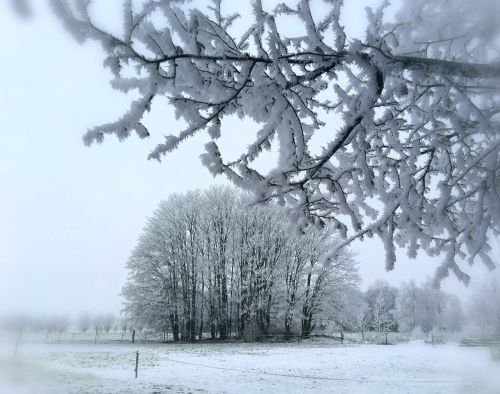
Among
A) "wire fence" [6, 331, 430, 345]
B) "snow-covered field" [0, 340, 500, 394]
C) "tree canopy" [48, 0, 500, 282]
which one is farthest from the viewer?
"wire fence" [6, 331, 430, 345]

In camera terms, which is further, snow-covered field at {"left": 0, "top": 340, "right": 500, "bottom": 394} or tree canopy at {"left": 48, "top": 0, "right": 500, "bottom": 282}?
snow-covered field at {"left": 0, "top": 340, "right": 500, "bottom": 394}

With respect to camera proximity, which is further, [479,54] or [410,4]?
[410,4]

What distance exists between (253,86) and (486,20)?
56.7 inches

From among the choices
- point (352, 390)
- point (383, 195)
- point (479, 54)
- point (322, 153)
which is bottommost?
point (352, 390)

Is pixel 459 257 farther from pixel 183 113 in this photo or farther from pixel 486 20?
pixel 183 113

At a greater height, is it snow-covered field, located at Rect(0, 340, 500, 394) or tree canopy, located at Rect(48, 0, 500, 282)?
tree canopy, located at Rect(48, 0, 500, 282)

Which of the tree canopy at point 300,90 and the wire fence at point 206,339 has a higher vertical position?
the tree canopy at point 300,90

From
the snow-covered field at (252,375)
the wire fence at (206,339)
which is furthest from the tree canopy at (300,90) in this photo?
the wire fence at (206,339)

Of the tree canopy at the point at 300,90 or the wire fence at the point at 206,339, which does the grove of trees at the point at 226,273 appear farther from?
the tree canopy at the point at 300,90

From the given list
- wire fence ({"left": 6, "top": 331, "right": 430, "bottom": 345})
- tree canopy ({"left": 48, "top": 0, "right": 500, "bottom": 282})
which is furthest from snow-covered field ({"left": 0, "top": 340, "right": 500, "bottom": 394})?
wire fence ({"left": 6, "top": 331, "right": 430, "bottom": 345})

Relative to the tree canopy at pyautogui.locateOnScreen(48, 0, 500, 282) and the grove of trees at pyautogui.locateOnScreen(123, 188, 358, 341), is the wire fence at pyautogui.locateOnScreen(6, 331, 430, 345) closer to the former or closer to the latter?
the grove of trees at pyautogui.locateOnScreen(123, 188, 358, 341)

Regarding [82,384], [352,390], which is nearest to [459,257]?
[352,390]

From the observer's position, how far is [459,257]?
4031 millimetres

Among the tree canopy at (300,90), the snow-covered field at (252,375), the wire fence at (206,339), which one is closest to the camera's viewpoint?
the tree canopy at (300,90)
